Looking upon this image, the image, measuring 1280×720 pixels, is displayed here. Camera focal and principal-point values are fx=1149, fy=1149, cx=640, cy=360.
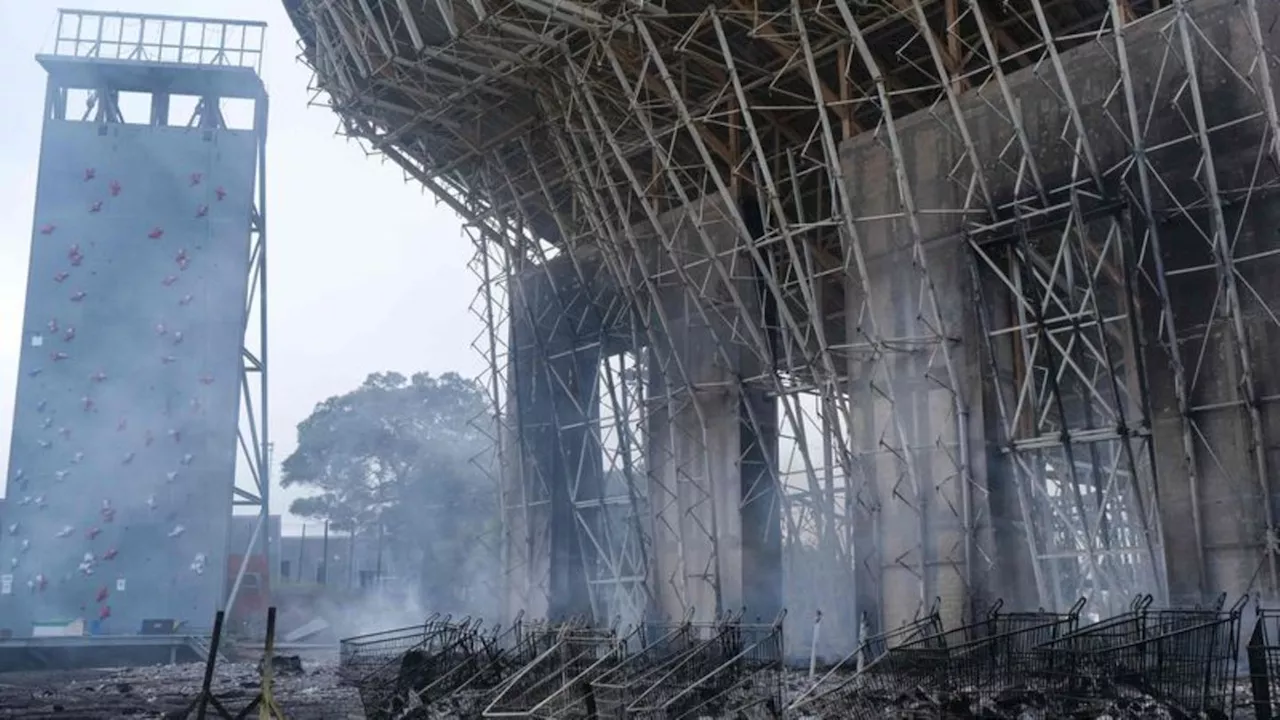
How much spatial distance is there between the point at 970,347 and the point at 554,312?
10.1 m

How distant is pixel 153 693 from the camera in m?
17.6

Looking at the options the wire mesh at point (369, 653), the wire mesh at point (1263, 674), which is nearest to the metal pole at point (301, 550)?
the wire mesh at point (369, 653)

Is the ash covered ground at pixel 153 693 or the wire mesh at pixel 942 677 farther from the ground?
the wire mesh at pixel 942 677

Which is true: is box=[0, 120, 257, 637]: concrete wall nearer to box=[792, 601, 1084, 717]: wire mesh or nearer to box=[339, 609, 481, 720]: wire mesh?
box=[339, 609, 481, 720]: wire mesh

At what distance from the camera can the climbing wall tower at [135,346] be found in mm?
35125

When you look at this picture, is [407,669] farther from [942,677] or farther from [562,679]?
[942,677]

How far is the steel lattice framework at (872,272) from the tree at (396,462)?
22.4 meters

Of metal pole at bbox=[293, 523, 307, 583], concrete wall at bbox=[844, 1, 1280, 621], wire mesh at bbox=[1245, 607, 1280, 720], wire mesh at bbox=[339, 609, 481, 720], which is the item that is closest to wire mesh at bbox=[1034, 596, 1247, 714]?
wire mesh at bbox=[1245, 607, 1280, 720]

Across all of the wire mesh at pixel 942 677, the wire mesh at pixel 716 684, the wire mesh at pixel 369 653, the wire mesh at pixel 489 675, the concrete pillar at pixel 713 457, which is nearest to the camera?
the wire mesh at pixel 942 677

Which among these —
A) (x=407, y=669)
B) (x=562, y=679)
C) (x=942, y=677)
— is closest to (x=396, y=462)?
(x=407, y=669)

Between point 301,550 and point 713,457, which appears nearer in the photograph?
point 713,457

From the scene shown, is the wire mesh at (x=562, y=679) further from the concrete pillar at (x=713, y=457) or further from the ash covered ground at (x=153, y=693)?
the concrete pillar at (x=713, y=457)

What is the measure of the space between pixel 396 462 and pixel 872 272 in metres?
35.4

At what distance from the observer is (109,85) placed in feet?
128
